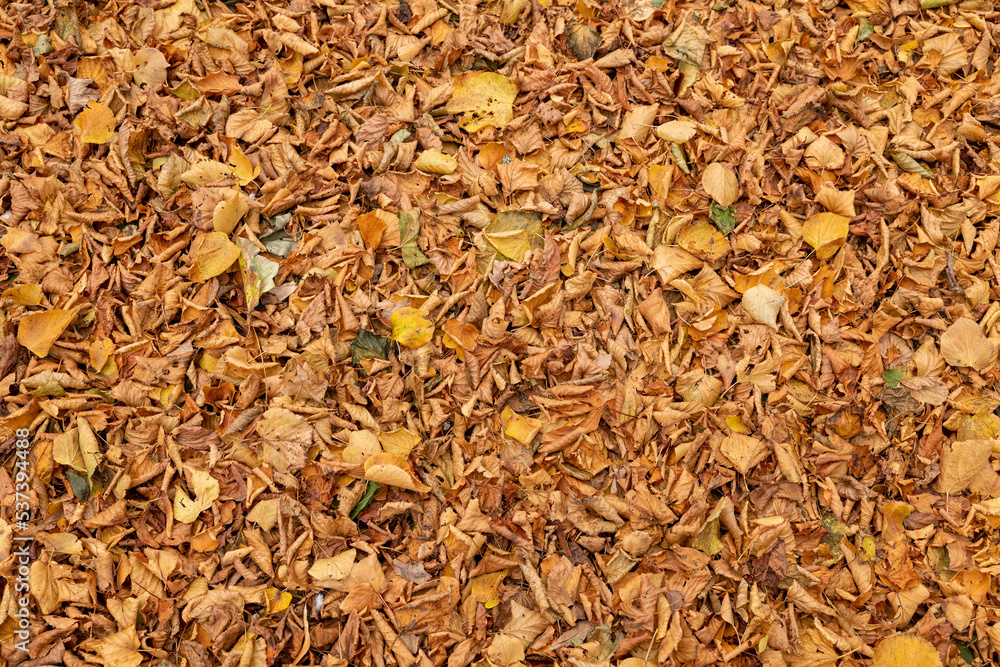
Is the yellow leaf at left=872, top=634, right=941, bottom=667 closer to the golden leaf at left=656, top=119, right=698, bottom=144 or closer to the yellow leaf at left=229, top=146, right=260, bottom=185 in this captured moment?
the golden leaf at left=656, top=119, right=698, bottom=144

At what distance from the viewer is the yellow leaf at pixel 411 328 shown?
6.65 feet

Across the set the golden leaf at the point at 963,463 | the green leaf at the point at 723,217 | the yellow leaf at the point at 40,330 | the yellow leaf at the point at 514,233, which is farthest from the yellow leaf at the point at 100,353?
the golden leaf at the point at 963,463

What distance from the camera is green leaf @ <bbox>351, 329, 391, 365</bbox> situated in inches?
80.0

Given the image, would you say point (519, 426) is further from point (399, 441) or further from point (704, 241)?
point (704, 241)

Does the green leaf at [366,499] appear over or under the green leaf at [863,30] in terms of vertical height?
under

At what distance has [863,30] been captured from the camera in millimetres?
2430

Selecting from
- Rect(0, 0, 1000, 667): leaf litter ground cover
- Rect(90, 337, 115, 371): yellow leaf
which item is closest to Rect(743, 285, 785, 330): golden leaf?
Rect(0, 0, 1000, 667): leaf litter ground cover

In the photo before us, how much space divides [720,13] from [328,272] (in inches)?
68.6

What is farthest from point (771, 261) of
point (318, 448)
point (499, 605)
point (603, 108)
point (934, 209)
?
point (318, 448)

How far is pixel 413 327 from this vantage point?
6.66 ft

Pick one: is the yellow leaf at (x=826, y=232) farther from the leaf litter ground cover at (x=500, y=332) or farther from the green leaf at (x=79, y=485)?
the green leaf at (x=79, y=485)

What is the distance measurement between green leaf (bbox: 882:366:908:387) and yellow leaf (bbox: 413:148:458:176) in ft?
5.12

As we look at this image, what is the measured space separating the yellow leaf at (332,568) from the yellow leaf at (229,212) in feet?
3.54

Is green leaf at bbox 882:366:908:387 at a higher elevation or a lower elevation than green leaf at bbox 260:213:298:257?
lower
